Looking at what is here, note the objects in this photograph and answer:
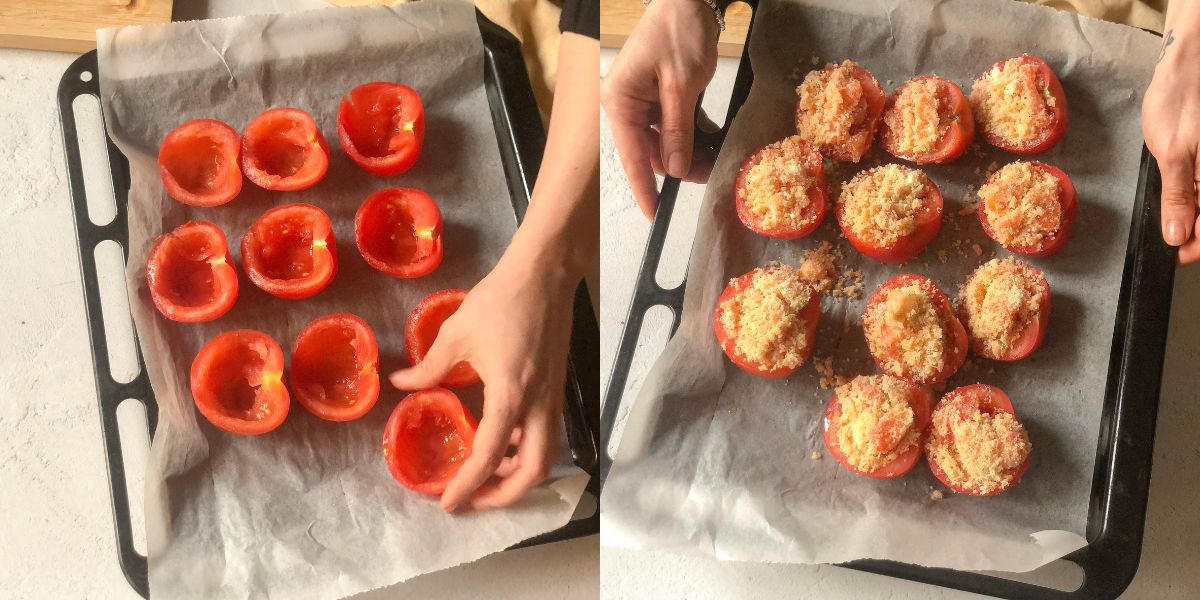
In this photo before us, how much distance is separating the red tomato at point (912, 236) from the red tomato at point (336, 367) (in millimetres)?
565

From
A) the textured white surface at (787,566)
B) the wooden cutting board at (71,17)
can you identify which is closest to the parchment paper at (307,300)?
the wooden cutting board at (71,17)

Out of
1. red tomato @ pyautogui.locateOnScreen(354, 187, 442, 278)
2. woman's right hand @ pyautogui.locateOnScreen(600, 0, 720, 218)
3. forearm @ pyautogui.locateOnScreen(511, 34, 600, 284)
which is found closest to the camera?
forearm @ pyautogui.locateOnScreen(511, 34, 600, 284)

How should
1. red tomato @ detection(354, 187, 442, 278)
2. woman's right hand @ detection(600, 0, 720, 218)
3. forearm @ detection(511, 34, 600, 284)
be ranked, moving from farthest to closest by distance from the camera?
1. red tomato @ detection(354, 187, 442, 278)
2. woman's right hand @ detection(600, 0, 720, 218)
3. forearm @ detection(511, 34, 600, 284)

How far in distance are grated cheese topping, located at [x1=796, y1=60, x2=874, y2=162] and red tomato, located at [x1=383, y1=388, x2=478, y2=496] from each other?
521mm

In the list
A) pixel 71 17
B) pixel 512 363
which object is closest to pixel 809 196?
pixel 512 363

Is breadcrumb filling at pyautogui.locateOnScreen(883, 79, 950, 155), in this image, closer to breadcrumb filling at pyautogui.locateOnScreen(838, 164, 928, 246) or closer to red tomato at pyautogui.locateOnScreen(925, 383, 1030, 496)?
breadcrumb filling at pyautogui.locateOnScreen(838, 164, 928, 246)

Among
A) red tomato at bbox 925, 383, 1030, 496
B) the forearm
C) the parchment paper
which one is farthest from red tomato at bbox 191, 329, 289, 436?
red tomato at bbox 925, 383, 1030, 496

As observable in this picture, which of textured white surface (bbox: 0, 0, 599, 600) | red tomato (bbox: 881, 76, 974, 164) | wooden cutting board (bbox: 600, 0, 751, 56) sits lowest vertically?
textured white surface (bbox: 0, 0, 599, 600)

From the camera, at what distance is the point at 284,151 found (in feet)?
3.29

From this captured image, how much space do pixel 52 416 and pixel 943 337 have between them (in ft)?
3.50

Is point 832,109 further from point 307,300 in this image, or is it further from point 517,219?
point 307,300

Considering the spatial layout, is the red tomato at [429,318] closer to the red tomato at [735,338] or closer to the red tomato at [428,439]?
the red tomato at [428,439]

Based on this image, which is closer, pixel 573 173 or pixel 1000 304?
pixel 573 173

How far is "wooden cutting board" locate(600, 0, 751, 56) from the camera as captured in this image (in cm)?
91
